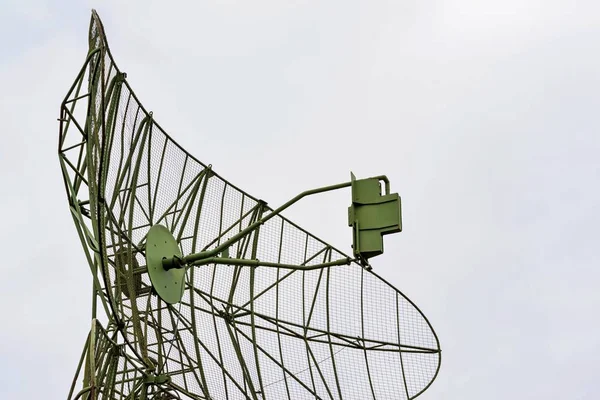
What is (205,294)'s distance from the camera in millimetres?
18234

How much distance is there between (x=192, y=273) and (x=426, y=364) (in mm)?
4528

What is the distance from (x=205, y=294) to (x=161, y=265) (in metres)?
2.02

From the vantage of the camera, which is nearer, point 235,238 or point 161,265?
point 235,238

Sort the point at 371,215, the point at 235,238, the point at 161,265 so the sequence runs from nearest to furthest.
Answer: the point at 371,215 → the point at 235,238 → the point at 161,265

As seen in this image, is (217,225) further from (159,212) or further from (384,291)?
(384,291)

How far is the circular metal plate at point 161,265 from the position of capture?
16.2 metres

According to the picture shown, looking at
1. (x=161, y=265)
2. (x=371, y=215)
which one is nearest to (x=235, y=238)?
(x=161, y=265)

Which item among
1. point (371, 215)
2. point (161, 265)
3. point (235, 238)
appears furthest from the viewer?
point (161, 265)

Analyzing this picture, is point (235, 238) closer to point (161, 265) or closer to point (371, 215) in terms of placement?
point (161, 265)

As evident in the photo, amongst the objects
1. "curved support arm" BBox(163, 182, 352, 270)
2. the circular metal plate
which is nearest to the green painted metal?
"curved support arm" BBox(163, 182, 352, 270)

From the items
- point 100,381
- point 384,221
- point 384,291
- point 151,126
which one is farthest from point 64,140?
point 384,291

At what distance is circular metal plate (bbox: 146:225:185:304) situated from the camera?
Answer: 1620 cm

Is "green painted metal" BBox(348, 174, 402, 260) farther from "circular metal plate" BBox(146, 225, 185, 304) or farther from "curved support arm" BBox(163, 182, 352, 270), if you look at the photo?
"circular metal plate" BBox(146, 225, 185, 304)

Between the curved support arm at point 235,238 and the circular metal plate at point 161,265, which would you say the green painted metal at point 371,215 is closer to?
the curved support arm at point 235,238
